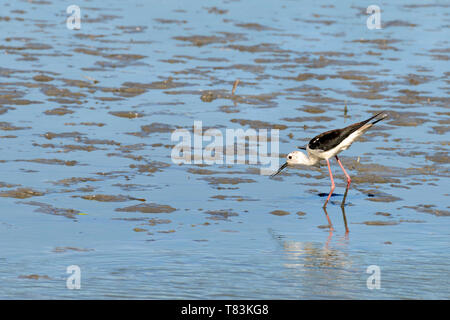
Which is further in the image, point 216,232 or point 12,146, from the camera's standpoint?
point 12,146

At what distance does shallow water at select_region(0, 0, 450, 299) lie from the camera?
31.2 feet

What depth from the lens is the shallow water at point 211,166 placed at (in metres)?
9.52

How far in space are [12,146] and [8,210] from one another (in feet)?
10.8

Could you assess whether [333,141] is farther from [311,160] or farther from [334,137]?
[311,160]

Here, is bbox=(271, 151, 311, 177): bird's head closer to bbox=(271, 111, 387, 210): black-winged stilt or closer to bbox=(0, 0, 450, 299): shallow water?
bbox=(271, 111, 387, 210): black-winged stilt

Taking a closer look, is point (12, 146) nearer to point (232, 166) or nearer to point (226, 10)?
point (232, 166)

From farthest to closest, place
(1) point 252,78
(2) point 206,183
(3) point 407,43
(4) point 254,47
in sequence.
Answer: (3) point 407,43 → (4) point 254,47 → (1) point 252,78 → (2) point 206,183

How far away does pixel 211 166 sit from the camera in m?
14.1

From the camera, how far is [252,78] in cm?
2059

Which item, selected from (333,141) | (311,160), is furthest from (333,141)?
(311,160)

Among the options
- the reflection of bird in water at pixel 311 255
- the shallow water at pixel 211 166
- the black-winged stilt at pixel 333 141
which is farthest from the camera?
the black-winged stilt at pixel 333 141

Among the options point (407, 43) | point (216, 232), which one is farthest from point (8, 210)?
point (407, 43)

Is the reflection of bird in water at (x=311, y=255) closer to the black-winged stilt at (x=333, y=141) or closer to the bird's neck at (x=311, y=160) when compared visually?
the black-winged stilt at (x=333, y=141)

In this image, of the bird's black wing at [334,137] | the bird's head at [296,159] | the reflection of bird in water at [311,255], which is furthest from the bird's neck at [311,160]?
the reflection of bird in water at [311,255]
